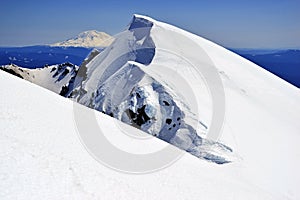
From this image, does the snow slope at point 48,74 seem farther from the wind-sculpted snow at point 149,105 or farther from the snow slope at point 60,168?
the snow slope at point 60,168

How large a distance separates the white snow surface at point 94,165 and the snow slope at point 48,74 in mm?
40751

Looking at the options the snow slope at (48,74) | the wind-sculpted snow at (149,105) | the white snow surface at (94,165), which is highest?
the white snow surface at (94,165)

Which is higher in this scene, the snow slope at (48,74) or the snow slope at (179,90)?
the snow slope at (179,90)

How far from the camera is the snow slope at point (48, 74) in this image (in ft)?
167

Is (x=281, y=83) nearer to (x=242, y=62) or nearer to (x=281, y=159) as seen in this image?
(x=242, y=62)

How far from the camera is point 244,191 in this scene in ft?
25.4

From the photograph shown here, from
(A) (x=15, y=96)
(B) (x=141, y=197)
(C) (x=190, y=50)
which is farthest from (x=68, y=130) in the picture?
(C) (x=190, y=50)

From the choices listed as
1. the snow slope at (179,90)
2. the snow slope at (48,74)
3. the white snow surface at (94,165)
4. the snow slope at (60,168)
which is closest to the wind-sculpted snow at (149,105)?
the snow slope at (179,90)

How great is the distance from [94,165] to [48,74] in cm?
5510

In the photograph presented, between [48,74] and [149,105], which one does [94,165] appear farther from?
[48,74]

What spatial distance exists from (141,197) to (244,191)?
357cm

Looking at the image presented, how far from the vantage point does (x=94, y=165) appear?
6359 mm

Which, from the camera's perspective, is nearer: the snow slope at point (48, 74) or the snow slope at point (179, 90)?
the snow slope at point (179, 90)

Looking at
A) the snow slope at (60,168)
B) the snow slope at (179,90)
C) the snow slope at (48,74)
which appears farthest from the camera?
the snow slope at (48,74)
